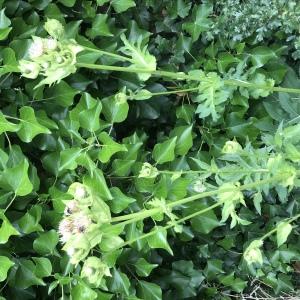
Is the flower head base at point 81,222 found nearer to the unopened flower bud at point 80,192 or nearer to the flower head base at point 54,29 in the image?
the unopened flower bud at point 80,192

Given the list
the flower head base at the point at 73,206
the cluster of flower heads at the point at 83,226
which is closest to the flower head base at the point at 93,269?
the cluster of flower heads at the point at 83,226

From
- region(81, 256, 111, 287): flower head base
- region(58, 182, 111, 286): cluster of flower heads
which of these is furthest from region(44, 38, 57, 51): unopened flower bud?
region(81, 256, 111, 287): flower head base

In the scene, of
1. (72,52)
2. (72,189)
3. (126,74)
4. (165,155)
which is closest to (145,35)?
(126,74)

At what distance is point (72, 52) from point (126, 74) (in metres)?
0.59

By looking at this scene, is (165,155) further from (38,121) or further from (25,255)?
(25,255)

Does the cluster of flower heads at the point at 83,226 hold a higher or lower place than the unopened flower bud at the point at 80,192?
lower

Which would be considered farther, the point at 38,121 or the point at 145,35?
the point at 145,35

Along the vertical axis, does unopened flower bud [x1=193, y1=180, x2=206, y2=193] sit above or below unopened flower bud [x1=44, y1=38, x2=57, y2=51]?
below

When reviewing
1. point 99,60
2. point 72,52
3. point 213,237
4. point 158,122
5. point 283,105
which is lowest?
point 213,237

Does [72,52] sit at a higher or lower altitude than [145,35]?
higher

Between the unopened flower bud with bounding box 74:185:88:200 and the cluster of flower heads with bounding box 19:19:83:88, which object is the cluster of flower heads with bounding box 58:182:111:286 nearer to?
the unopened flower bud with bounding box 74:185:88:200

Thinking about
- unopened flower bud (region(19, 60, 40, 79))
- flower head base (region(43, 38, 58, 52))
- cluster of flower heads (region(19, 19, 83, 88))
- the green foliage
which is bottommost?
the green foliage

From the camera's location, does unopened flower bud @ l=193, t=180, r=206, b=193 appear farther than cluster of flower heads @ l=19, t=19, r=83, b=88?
Yes

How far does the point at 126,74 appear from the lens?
4.92 ft
